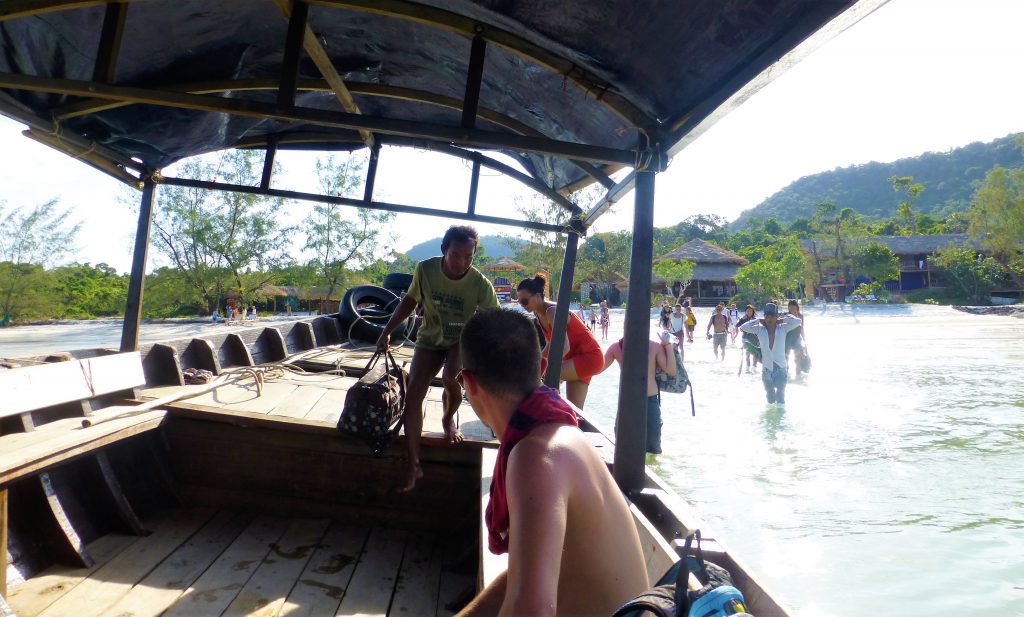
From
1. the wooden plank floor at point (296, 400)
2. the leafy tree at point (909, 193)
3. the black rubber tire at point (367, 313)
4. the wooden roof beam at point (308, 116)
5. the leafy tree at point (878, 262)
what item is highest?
the leafy tree at point (909, 193)

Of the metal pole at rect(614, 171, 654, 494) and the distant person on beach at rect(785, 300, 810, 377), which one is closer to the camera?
the metal pole at rect(614, 171, 654, 494)

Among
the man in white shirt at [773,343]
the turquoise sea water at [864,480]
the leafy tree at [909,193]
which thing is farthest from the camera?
the leafy tree at [909,193]

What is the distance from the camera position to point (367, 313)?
744 centimetres

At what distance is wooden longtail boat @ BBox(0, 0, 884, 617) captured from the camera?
2268mm

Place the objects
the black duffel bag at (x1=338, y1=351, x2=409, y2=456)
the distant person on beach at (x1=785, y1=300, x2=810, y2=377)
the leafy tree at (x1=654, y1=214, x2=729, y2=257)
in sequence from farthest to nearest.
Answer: the leafy tree at (x1=654, y1=214, x2=729, y2=257)
the distant person on beach at (x1=785, y1=300, x2=810, y2=377)
the black duffel bag at (x1=338, y1=351, x2=409, y2=456)

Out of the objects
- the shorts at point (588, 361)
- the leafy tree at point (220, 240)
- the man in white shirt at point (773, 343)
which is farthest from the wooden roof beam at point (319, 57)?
the leafy tree at point (220, 240)

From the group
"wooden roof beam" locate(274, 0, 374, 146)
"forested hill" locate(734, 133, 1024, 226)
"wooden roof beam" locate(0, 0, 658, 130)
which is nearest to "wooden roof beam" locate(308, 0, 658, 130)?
"wooden roof beam" locate(0, 0, 658, 130)

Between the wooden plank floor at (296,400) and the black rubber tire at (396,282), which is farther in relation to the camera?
the black rubber tire at (396,282)

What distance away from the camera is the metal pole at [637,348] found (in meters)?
2.65

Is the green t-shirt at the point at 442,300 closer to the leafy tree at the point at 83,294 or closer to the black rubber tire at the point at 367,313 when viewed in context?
the black rubber tire at the point at 367,313

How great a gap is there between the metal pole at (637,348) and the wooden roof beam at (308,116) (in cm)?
23

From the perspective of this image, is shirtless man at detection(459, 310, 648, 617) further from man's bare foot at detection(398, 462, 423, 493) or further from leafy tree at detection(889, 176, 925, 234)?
leafy tree at detection(889, 176, 925, 234)

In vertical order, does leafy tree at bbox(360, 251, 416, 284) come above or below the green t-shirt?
above

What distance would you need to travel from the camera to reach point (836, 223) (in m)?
47.1
